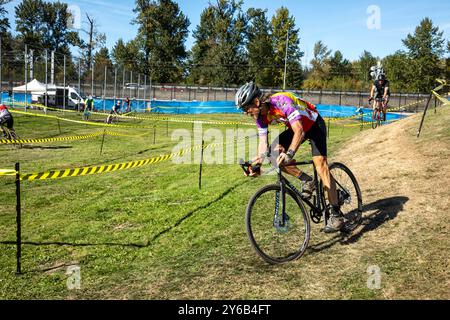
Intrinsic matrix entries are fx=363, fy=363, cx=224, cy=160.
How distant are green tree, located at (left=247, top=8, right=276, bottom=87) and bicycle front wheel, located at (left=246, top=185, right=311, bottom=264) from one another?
67.7 metres

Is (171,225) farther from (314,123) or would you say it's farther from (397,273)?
(397,273)

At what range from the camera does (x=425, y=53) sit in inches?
2795

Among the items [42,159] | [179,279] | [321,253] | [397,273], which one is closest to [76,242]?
[179,279]

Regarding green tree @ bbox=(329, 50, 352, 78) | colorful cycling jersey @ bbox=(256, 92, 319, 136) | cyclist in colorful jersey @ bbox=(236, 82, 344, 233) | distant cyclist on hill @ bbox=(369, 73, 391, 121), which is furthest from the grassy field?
green tree @ bbox=(329, 50, 352, 78)

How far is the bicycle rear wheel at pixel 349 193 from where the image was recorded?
550cm

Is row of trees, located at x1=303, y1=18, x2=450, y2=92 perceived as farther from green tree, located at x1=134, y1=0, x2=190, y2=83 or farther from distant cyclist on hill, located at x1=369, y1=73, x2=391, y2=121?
distant cyclist on hill, located at x1=369, y1=73, x2=391, y2=121

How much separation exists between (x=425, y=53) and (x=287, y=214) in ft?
261

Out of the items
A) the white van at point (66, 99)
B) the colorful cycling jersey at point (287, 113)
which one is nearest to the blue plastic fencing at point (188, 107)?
the white van at point (66, 99)

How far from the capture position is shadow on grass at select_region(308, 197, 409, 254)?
527 cm

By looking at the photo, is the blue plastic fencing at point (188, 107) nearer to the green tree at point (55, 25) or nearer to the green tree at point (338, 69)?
the green tree at point (338, 69)

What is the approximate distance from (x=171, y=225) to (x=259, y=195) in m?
2.85

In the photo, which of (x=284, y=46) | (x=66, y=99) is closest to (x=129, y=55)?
(x=284, y=46)

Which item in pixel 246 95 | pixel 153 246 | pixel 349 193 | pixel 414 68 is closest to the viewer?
pixel 246 95

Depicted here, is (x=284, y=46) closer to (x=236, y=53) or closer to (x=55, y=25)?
(x=236, y=53)
